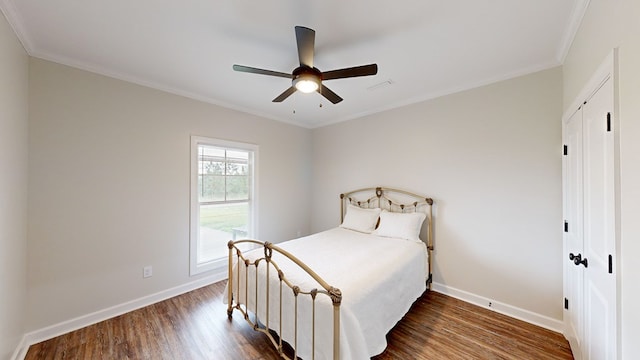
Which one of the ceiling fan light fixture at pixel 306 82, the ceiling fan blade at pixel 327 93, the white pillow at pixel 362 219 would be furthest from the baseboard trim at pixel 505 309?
the ceiling fan light fixture at pixel 306 82

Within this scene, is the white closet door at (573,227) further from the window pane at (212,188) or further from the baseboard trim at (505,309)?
the window pane at (212,188)

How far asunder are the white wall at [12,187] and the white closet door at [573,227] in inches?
163

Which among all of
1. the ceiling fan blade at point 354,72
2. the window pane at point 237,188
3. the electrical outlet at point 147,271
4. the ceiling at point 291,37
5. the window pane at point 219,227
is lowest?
the electrical outlet at point 147,271

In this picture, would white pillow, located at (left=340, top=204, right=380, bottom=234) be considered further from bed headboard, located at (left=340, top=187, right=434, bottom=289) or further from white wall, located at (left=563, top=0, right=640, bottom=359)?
white wall, located at (left=563, top=0, right=640, bottom=359)

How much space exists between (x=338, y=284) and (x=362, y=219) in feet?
5.89

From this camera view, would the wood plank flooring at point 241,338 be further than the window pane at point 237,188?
No

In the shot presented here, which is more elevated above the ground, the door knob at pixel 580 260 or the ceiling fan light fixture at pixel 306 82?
the ceiling fan light fixture at pixel 306 82

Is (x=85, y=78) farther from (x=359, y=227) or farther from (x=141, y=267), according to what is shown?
(x=359, y=227)

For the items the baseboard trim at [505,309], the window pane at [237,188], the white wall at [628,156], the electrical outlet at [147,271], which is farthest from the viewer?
the window pane at [237,188]

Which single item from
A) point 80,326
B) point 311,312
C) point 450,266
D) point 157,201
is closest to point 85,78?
point 157,201

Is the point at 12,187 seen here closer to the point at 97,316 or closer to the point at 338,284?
the point at 97,316

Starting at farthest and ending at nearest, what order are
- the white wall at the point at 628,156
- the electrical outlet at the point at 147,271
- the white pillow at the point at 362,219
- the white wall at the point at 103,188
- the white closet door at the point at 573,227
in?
the white pillow at the point at 362,219 → the electrical outlet at the point at 147,271 → the white wall at the point at 103,188 → the white closet door at the point at 573,227 → the white wall at the point at 628,156

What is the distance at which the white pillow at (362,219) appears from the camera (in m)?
3.38

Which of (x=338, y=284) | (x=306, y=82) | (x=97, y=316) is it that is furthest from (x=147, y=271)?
(x=306, y=82)
